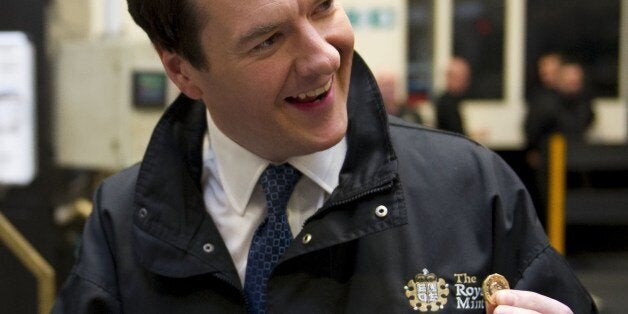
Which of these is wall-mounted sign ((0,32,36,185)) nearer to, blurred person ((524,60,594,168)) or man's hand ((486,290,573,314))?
man's hand ((486,290,573,314))

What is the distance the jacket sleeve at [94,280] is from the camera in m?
1.43

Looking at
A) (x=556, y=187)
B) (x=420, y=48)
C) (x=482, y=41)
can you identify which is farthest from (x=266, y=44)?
(x=482, y=41)

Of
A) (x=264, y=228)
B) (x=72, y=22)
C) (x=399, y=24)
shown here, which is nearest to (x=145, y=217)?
(x=264, y=228)

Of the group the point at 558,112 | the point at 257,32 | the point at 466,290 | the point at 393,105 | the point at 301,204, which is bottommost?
the point at 558,112

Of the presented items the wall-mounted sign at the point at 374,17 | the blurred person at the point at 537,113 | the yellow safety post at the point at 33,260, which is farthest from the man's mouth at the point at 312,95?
the wall-mounted sign at the point at 374,17

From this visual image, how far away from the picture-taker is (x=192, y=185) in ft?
4.94

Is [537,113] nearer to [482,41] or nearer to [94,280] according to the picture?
[482,41]

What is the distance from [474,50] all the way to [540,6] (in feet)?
2.78

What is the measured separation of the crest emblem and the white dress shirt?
0.21m

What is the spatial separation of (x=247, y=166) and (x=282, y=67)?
24 cm

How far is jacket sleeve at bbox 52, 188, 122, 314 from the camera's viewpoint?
1428mm

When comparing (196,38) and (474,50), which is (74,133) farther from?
(474,50)

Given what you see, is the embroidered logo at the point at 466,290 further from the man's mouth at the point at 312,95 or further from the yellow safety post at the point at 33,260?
the yellow safety post at the point at 33,260

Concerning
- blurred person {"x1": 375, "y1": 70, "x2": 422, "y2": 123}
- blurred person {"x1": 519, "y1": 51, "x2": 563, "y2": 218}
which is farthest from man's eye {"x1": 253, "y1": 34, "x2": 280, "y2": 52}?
blurred person {"x1": 519, "y1": 51, "x2": 563, "y2": 218}
